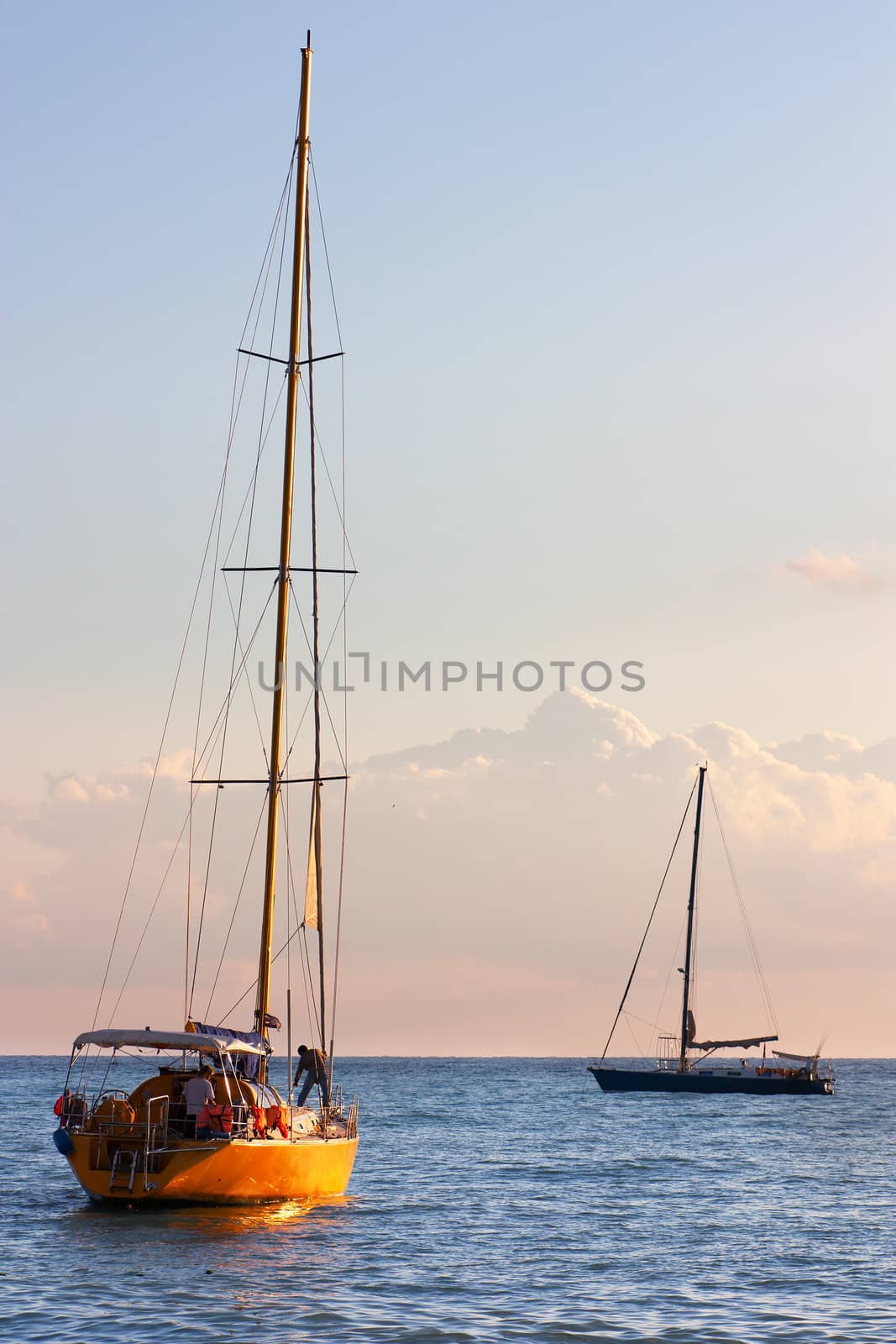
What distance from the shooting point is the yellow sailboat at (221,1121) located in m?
29.9

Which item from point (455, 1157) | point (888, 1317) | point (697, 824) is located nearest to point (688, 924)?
point (697, 824)

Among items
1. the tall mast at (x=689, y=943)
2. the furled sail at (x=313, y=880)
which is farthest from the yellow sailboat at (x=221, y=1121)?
the tall mast at (x=689, y=943)

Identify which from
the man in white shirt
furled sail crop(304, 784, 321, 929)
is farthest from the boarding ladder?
furled sail crop(304, 784, 321, 929)

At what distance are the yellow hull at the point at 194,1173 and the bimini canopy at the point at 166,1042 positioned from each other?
72.0 inches

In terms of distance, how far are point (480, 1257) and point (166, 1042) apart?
7.10 metres

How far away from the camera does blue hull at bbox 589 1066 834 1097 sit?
336 feet

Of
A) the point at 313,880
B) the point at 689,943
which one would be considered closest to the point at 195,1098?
the point at 313,880

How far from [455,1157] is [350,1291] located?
3029 cm

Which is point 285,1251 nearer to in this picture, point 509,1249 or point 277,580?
point 509,1249

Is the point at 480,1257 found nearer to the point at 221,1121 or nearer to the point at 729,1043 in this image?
the point at 221,1121

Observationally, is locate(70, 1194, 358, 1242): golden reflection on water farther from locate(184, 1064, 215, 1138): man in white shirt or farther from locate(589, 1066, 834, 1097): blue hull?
locate(589, 1066, 834, 1097): blue hull

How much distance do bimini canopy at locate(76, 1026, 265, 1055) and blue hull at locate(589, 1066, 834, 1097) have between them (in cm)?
7436

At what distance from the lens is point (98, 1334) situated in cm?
2166

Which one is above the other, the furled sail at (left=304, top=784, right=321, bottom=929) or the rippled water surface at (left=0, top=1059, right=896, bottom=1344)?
the furled sail at (left=304, top=784, right=321, bottom=929)
